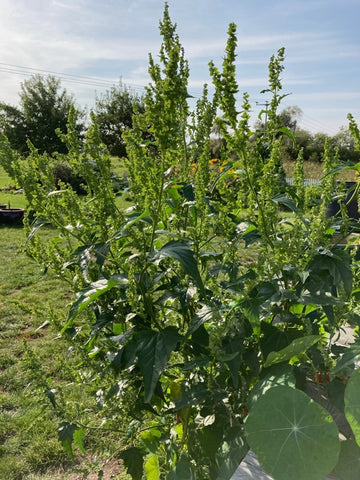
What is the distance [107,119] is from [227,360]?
19.9 m

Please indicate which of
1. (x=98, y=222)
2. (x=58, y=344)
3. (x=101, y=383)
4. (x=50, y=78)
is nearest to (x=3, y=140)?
(x=98, y=222)

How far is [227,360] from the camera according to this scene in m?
1.23

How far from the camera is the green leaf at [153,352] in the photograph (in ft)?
3.94

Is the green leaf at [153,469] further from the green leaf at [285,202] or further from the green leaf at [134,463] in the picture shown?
the green leaf at [285,202]

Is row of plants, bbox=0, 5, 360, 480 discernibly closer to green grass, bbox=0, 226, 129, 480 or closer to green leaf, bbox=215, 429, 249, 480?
green leaf, bbox=215, 429, 249, 480

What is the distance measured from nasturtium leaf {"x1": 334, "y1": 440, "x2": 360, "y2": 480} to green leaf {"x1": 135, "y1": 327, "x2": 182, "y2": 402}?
22.5 inches

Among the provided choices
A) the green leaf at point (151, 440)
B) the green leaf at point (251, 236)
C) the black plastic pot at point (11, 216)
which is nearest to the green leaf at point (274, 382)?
the green leaf at point (251, 236)

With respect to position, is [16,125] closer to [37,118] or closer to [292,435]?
[37,118]

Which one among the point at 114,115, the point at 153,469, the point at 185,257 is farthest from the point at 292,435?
the point at 114,115

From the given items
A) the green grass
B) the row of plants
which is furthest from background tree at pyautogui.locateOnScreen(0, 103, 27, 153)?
the row of plants

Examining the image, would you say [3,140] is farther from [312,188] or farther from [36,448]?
[36,448]

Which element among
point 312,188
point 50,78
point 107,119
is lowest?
point 312,188

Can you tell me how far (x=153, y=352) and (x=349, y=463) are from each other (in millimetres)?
641

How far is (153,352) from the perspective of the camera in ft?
4.12
